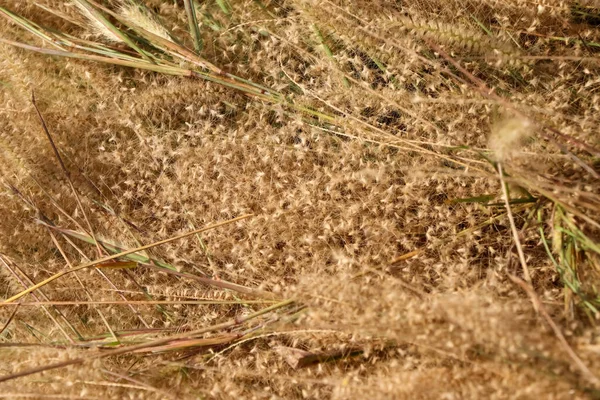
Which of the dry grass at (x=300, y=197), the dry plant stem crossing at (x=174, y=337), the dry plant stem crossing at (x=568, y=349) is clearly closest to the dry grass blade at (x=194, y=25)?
the dry grass at (x=300, y=197)

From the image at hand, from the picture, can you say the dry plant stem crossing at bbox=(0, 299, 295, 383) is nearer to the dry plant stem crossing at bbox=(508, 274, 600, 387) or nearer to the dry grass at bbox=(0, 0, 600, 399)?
the dry grass at bbox=(0, 0, 600, 399)

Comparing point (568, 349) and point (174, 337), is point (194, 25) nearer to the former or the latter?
point (174, 337)

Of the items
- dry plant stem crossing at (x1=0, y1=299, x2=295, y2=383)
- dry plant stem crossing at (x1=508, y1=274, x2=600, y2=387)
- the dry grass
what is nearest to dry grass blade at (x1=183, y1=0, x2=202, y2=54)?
the dry grass

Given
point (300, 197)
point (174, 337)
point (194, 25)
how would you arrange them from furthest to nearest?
point (194, 25), point (300, 197), point (174, 337)

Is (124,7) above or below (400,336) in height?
above

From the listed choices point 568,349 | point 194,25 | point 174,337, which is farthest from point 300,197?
point 568,349

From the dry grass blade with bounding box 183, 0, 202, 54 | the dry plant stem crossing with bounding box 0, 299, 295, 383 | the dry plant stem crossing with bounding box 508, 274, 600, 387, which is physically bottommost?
the dry plant stem crossing with bounding box 0, 299, 295, 383

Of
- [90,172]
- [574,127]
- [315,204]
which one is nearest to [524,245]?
[574,127]

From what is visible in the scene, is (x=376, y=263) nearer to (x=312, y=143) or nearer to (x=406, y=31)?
(x=312, y=143)
